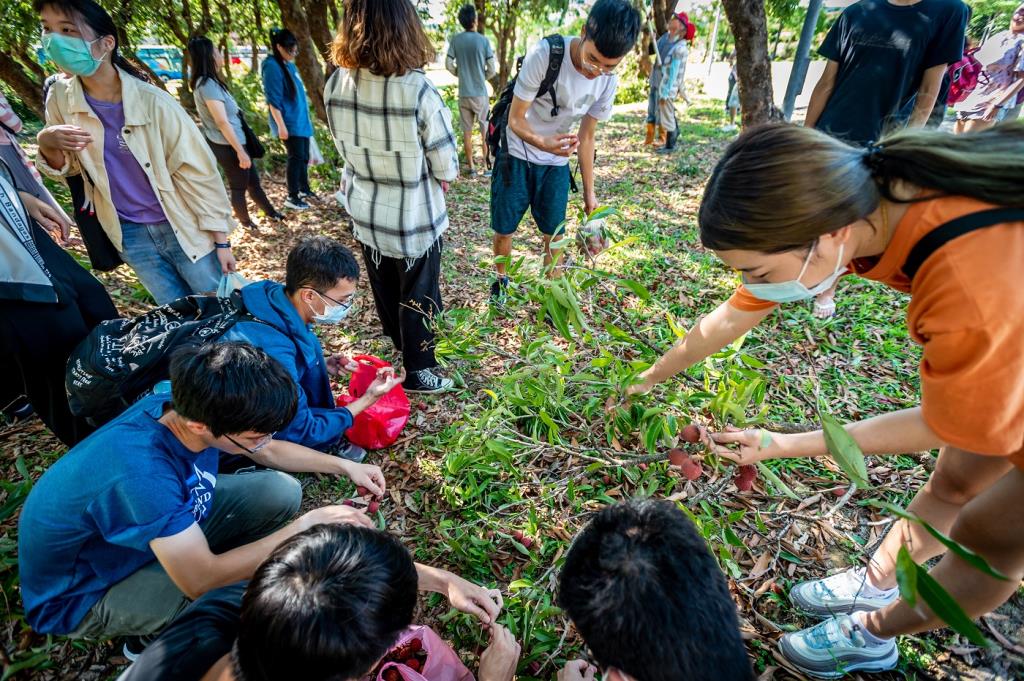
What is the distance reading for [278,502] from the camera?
1.95m

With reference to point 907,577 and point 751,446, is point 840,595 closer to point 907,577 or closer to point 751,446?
point 751,446

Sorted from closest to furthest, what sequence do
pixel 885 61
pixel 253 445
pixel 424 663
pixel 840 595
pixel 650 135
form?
1. pixel 424 663
2. pixel 253 445
3. pixel 840 595
4. pixel 885 61
5. pixel 650 135

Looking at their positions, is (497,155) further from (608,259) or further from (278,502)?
(278,502)

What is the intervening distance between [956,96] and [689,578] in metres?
5.29

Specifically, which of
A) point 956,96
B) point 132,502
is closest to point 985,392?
point 132,502

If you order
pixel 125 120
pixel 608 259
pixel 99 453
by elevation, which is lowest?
pixel 608 259

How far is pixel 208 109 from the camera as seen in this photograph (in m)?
4.05

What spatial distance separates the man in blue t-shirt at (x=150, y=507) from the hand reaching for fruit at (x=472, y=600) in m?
0.39

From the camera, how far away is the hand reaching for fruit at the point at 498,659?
1.34 meters

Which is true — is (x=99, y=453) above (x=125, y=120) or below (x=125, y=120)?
below

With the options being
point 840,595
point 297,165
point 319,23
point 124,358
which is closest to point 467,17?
point 319,23

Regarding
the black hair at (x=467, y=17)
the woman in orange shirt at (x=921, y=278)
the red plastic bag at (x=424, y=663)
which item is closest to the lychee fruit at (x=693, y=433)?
the woman in orange shirt at (x=921, y=278)

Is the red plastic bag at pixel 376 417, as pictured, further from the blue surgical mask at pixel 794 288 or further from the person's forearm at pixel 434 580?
the blue surgical mask at pixel 794 288

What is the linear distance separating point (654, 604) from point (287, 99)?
219 inches
